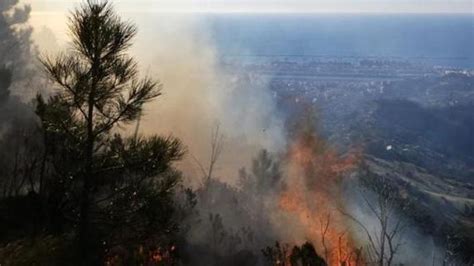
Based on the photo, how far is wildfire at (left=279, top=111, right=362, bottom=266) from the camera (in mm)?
42531

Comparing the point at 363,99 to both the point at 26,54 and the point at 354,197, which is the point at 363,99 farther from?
the point at 26,54

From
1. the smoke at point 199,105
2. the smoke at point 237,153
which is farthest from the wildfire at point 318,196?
the smoke at point 199,105

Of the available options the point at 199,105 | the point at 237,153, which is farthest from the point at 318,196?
the point at 199,105

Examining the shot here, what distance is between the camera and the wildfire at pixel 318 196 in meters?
42.5

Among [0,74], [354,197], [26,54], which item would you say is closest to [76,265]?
[0,74]

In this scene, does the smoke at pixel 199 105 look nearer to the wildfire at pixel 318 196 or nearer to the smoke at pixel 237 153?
the smoke at pixel 237 153

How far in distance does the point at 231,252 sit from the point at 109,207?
69.5ft

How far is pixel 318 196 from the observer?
2315 inches

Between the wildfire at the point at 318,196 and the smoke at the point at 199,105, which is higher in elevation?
the smoke at the point at 199,105

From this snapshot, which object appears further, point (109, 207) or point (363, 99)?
point (363, 99)

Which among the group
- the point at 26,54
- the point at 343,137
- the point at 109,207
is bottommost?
the point at 109,207

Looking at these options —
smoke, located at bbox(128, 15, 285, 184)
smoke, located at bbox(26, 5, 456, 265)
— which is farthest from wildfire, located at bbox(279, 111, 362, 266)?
smoke, located at bbox(128, 15, 285, 184)

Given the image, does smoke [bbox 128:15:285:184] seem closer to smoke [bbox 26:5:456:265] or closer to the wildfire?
smoke [bbox 26:5:456:265]

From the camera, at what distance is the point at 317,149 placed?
85250 millimetres
